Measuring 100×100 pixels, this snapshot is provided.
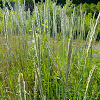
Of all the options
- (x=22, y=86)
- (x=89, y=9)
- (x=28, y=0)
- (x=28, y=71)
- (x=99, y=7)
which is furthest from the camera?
(x=28, y=0)

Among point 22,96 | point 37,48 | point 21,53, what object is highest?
point 37,48

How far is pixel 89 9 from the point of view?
5.00 meters

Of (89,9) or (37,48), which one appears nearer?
(37,48)

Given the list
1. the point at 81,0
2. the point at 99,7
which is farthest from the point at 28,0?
the point at 99,7

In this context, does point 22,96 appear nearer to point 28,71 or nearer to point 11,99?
point 11,99

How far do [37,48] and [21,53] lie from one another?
854mm

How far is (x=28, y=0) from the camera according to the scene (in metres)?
5.87


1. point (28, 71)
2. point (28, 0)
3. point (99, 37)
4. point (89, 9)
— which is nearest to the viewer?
point (28, 71)

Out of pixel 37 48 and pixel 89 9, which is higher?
pixel 89 9

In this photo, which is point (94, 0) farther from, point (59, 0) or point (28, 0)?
point (28, 0)

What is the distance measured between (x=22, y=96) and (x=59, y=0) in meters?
6.41

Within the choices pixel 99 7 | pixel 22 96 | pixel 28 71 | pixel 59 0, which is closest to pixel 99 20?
pixel 22 96

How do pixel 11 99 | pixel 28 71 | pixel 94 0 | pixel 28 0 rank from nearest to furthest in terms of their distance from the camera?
pixel 11 99 < pixel 28 71 < pixel 94 0 < pixel 28 0

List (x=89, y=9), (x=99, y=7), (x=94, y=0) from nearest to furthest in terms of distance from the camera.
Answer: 1. (x=99, y=7)
2. (x=89, y=9)
3. (x=94, y=0)
